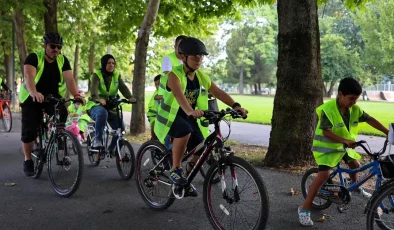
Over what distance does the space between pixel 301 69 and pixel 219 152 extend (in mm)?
3583

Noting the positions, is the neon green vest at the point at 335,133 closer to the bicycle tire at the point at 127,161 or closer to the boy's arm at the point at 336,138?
the boy's arm at the point at 336,138

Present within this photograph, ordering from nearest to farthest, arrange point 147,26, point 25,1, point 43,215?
point 43,215, point 147,26, point 25,1

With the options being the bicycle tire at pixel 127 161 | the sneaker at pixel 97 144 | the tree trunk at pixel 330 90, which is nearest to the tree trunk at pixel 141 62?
the sneaker at pixel 97 144

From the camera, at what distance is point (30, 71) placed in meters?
5.62

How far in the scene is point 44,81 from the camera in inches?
232

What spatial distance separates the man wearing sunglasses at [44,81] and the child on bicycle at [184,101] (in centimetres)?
172

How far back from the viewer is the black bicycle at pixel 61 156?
5352mm

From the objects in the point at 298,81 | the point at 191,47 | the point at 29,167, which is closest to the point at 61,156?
the point at 29,167

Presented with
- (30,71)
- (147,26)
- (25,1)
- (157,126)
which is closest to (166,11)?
(147,26)

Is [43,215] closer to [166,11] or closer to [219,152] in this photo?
[219,152]

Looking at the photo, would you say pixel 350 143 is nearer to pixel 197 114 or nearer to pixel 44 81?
pixel 197 114

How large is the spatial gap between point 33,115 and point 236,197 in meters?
3.49

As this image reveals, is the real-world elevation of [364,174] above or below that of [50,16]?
below

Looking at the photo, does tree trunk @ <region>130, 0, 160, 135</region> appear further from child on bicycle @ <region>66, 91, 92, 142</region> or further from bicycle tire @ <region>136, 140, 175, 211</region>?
bicycle tire @ <region>136, 140, 175, 211</region>
